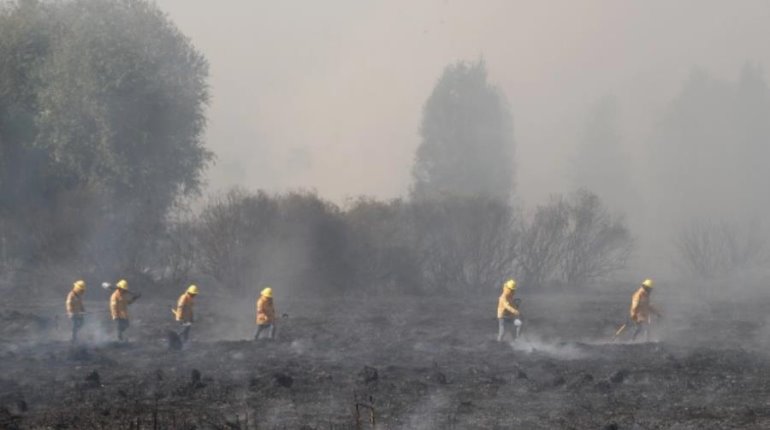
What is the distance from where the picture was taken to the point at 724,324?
32219 millimetres

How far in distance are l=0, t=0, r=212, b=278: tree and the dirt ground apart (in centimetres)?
455

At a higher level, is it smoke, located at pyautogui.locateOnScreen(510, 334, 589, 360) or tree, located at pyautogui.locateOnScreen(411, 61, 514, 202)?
tree, located at pyautogui.locateOnScreen(411, 61, 514, 202)

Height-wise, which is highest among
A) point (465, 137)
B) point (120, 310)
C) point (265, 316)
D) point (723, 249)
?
point (465, 137)

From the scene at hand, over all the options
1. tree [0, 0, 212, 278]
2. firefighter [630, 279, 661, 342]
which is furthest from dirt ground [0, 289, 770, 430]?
tree [0, 0, 212, 278]

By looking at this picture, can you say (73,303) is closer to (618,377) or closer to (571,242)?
(618,377)

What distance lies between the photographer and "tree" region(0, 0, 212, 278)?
38938 mm

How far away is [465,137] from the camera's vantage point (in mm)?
57281

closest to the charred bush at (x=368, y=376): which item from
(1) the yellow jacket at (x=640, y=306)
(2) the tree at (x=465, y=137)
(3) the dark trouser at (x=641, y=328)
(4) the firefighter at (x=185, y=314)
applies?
(4) the firefighter at (x=185, y=314)

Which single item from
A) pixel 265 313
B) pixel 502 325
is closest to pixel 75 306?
pixel 265 313

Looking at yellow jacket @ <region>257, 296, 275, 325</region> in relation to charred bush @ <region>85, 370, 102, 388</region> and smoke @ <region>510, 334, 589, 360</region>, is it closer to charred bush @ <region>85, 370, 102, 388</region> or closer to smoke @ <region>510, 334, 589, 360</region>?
smoke @ <region>510, 334, 589, 360</region>

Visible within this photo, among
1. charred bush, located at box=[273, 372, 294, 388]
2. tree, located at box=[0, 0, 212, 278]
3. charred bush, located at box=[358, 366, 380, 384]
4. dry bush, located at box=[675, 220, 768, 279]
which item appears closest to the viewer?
charred bush, located at box=[273, 372, 294, 388]

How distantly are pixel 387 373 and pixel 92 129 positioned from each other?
2210 cm

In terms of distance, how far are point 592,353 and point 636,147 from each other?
4876 cm

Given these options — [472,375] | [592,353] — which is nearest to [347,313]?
[592,353]
